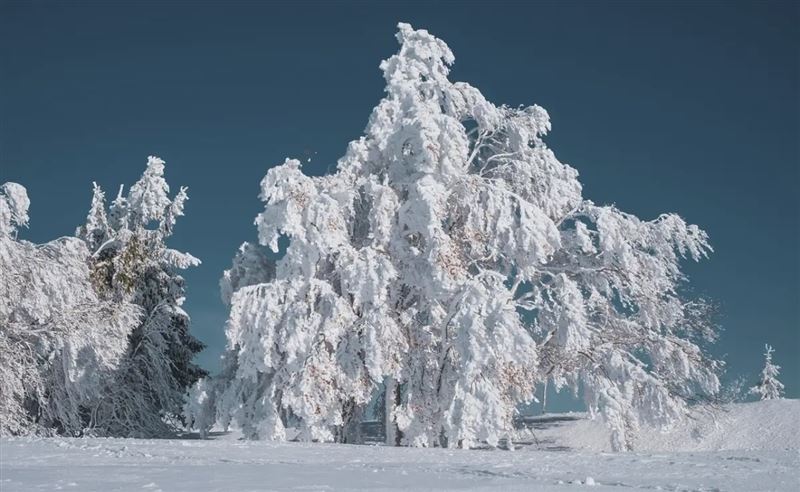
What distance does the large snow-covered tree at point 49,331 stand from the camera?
19.8m

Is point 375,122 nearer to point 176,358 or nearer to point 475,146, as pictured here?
point 475,146

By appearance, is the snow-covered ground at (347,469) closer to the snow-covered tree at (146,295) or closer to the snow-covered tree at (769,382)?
the snow-covered tree at (146,295)

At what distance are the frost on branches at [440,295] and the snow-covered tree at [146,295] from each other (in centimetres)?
408

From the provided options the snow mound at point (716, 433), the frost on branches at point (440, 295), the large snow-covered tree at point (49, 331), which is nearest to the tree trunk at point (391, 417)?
the frost on branches at point (440, 295)

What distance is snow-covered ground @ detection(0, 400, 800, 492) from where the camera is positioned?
22.1ft

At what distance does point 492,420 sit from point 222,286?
901 cm

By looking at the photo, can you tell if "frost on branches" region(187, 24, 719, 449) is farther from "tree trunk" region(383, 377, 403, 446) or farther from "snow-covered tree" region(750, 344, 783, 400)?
"snow-covered tree" region(750, 344, 783, 400)

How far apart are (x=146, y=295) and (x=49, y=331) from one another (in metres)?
5.40

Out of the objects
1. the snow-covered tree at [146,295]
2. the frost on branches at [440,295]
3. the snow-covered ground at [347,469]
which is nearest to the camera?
the snow-covered ground at [347,469]

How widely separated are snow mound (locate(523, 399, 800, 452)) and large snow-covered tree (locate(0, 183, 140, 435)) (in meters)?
12.0

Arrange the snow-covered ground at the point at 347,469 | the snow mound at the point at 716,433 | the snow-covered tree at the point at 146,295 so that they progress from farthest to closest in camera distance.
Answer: the snow-covered tree at the point at 146,295, the snow mound at the point at 716,433, the snow-covered ground at the point at 347,469

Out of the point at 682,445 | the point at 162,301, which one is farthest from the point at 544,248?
the point at 162,301

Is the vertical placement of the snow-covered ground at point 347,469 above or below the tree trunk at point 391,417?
below

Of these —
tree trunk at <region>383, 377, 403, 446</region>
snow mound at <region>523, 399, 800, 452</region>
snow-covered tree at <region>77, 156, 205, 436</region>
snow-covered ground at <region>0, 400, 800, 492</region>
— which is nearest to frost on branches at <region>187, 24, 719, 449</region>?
tree trunk at <region>383, 377, 403, 446</region>
